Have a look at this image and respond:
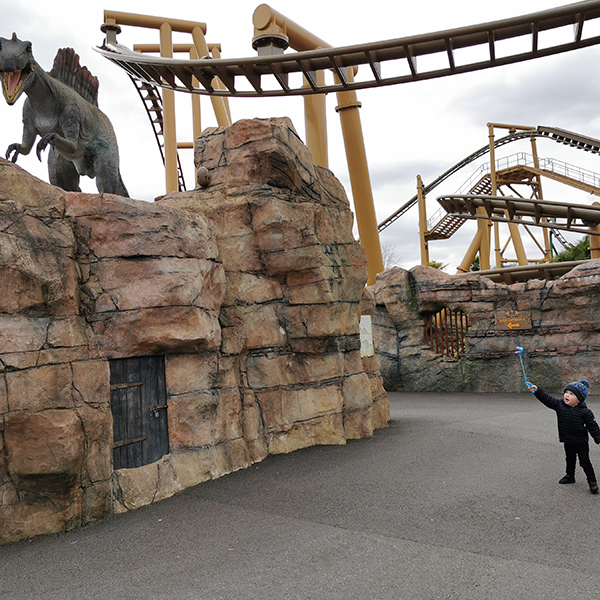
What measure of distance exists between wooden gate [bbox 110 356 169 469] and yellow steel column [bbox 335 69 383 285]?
10739 mm

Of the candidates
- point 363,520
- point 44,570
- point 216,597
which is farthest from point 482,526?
point 44,570

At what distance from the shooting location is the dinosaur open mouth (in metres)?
6.25

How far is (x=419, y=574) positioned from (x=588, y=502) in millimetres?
2472

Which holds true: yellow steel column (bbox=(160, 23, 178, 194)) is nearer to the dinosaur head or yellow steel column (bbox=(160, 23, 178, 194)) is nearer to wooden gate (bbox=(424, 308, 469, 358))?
wooden gate (bbox=(424, 308, 469, 358))

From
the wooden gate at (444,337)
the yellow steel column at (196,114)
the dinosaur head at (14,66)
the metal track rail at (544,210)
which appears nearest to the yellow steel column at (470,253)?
the metal track rail at (544,210)

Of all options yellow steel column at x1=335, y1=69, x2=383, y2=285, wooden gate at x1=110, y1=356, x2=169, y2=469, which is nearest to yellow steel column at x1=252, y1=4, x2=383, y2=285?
yellow steel column at x1=335, y1=69, x2=383, y2=285

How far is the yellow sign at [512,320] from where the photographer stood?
13.9 meters

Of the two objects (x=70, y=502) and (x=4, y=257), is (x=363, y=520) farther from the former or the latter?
(x=4, y=257)

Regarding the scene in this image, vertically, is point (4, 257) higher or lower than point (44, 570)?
higher

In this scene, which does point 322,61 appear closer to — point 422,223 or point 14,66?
point 14,66

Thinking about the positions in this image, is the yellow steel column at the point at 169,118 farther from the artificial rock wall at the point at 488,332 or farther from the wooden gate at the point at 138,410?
the wooden gate at the point at 138,410

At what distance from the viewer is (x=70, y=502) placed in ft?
16.9

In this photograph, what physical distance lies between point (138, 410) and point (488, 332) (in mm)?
10592

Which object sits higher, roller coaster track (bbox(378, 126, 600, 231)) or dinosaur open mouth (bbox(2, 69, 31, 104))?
roller coaster track (bbox(378, 126, 600, 231))
